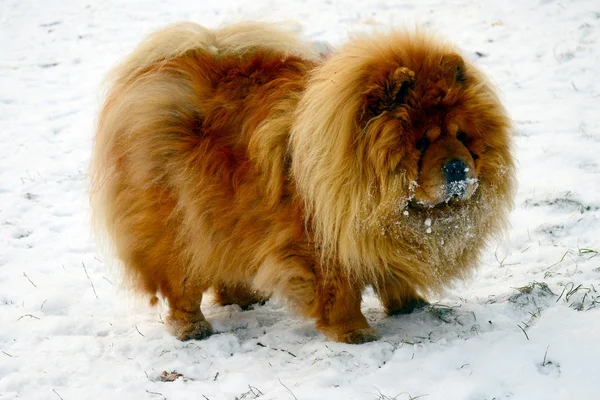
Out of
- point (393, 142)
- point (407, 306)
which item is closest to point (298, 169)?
point (393, 142)

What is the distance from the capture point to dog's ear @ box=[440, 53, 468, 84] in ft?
10.8

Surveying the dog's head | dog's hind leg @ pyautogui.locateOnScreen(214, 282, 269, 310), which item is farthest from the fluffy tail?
dog's hind leg @ pyautogui.locateOnScreen(214, 282, 269, 310)

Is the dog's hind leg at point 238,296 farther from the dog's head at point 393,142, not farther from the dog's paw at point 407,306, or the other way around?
the dog's head at point 393,142

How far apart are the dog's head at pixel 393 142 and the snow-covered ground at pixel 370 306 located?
2.08 ft

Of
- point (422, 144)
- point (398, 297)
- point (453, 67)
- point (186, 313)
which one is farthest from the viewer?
point (186, 313)

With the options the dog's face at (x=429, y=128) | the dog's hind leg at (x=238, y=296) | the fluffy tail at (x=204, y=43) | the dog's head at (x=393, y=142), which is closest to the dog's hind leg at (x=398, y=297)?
the dog's head at (x=393, y=142)

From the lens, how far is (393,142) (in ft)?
10.5

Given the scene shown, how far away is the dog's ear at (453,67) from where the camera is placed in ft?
10.8

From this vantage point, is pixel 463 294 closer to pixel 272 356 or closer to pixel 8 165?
pixel 272 356

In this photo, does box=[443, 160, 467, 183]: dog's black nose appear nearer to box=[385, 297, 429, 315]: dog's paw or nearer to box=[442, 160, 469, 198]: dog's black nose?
box=[442, 160, 469, 198]: dog's black nose

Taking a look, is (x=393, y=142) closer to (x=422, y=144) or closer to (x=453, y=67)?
(x=422, y=144)

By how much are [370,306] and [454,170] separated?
1454mm

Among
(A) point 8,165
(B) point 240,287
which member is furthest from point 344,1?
(B) point 240,287

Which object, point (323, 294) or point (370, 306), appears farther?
point (370, 306)
